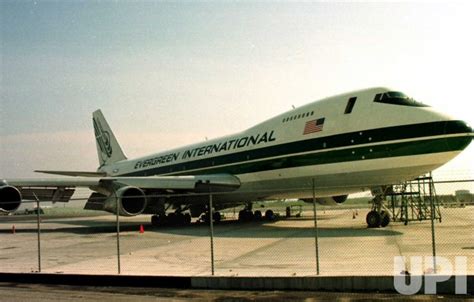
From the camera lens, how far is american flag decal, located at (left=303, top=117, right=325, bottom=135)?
19797 millimetres

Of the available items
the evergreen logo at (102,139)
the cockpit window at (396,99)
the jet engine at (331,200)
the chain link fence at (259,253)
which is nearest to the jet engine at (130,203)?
the chain link fence at (259,253)

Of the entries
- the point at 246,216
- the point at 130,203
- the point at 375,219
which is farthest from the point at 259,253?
the point at 246,216

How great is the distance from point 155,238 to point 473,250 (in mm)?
11661

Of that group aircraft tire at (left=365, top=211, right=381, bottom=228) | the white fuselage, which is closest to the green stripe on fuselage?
the white fuselage

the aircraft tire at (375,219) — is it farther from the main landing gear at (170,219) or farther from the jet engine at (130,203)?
the main landing gear at (170,219)

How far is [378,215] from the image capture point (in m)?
18.3

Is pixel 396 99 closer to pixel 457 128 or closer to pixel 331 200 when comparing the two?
pixel 457 128

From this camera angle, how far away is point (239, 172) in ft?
80.2

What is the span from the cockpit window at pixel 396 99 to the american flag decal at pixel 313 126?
236cm

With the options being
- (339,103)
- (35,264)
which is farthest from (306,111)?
(35,264)

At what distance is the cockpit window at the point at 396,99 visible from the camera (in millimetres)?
17625

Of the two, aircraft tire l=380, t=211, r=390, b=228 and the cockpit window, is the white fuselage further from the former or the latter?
aircraft tire l=380, t=211, r=390, b=228

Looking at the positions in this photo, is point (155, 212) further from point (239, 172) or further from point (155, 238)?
point (155, 238)

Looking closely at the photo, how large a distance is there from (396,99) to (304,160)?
14.0 feet
